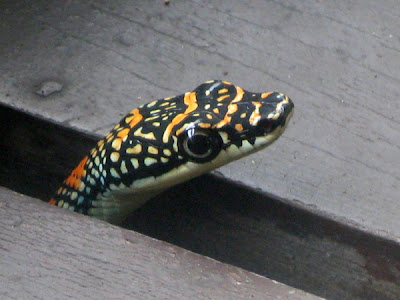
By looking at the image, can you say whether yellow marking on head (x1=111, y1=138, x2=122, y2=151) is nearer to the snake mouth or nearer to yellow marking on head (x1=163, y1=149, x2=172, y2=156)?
yellow marking on head (x1=163, y1=149, x2=172, y2=156)

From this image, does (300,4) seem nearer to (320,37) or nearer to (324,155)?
(320,37)

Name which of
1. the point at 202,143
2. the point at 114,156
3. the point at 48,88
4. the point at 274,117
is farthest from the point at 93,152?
the point at 274,117

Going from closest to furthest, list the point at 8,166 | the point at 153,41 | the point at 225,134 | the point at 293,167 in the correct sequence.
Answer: the point at 225,134, the point at 293,167, the point at 8,166, the point at 153,41

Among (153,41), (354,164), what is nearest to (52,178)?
(153,41)

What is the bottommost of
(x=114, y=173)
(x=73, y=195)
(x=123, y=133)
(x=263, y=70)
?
(x=73, y=195)

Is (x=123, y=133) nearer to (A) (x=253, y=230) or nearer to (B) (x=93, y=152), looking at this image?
(B) (x=93, y=152)

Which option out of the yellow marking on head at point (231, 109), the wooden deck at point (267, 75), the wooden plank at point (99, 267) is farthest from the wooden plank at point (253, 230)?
the wooden plank at point (99, 267)
